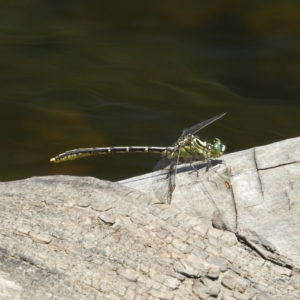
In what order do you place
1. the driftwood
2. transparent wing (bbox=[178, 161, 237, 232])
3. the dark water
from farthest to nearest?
the dark water < transparent wing (bbox=[178, 161, 237, 232]) < the driftwood

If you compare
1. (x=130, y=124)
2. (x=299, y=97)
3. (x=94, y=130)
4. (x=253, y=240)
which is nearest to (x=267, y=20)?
(x=299, y=97)

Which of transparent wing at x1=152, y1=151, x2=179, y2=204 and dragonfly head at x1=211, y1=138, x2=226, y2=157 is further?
dragonfly head at x1=211, y1=138, x2=226, y2=157

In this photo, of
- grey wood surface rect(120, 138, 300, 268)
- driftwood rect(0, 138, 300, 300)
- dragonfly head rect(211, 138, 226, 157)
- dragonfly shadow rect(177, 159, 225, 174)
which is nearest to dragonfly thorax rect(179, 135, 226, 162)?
dragonfly head rect(211, 138, 226, 157)

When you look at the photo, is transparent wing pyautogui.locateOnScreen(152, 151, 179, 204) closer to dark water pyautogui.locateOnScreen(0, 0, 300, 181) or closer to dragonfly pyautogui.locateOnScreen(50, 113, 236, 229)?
dragonfly pyautogui.locateOnScreen(50, 113, 236, 229)

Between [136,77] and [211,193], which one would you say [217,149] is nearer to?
[211,193]

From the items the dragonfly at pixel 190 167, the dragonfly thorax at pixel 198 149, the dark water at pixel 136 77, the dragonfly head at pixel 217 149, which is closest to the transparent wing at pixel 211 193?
the dragonfly at pixel 190 167

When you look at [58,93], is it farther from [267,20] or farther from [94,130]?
[267,20]

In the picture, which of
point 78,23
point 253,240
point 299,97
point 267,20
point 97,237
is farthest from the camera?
point 78,23
